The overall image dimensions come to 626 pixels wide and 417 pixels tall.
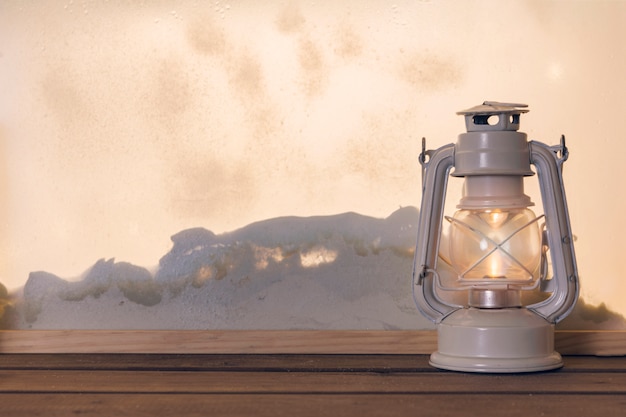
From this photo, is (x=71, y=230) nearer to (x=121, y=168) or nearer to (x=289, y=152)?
(x=121, y=168)

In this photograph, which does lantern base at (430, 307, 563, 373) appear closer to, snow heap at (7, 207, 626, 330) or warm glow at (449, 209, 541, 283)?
warm glow at (449, 209, 541, 283)

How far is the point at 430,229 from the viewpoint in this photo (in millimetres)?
Result: 1234

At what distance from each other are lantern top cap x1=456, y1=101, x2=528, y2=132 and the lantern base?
0.24 m

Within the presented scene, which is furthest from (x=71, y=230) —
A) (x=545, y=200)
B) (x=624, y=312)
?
(x=624, y=312)

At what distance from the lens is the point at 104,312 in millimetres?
1409

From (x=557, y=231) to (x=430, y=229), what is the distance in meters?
0.16

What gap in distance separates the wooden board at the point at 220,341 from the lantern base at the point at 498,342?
162 millimetres

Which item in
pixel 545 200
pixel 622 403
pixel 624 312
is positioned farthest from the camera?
pixel 624 312

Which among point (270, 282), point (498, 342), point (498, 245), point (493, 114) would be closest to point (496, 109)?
point (493, 114)

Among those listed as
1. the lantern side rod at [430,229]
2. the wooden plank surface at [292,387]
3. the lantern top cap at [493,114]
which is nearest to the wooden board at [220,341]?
the wooden plank surface at [292,387]

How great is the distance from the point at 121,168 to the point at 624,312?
78 cm

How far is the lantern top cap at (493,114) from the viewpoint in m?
1.20

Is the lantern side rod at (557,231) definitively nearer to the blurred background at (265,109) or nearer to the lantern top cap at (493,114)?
the lantern top cap at (493,114)

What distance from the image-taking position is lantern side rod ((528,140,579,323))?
1.20m
